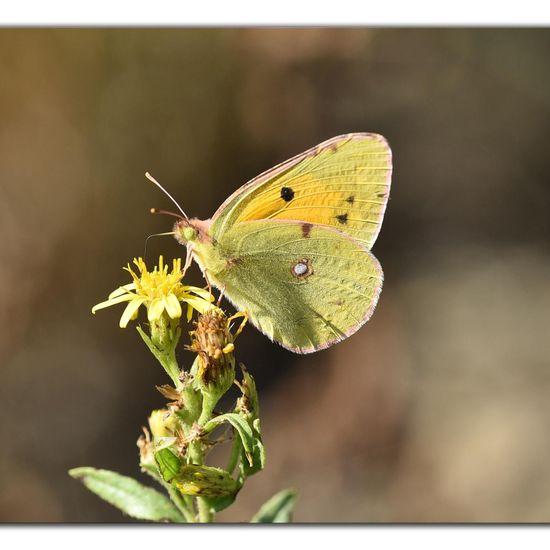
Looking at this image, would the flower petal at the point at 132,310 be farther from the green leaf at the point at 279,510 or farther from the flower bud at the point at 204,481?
the green leaf at the point at 279,510

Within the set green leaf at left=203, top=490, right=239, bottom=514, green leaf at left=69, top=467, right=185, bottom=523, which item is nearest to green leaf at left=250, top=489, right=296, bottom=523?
green leaf at left=69, top=467, right=185, bottom=523

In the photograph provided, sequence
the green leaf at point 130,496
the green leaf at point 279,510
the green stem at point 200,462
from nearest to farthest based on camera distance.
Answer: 1. the green stem at point 200,462
2. the green leaf at point 130,496
3. the green leaf at point 279,510

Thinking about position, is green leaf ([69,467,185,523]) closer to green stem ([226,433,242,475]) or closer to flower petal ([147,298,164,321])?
green stem ([226,433,242,475])

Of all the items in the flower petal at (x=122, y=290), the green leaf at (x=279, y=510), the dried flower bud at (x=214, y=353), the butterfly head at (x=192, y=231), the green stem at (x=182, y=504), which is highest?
the butterfly head at (x=192, y=231)

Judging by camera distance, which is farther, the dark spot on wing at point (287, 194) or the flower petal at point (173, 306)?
the dark spot on wing at point (287, 194)

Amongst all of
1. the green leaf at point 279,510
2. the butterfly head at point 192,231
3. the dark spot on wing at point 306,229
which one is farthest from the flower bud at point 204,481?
the dark spot on wing at point 306,229

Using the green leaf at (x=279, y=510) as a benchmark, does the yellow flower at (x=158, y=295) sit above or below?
above

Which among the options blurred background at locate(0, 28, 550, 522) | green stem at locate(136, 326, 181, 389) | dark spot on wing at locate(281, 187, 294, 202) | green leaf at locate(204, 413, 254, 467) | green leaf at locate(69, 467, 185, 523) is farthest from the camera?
blurred background at locate(0, 28, 550, 522)
